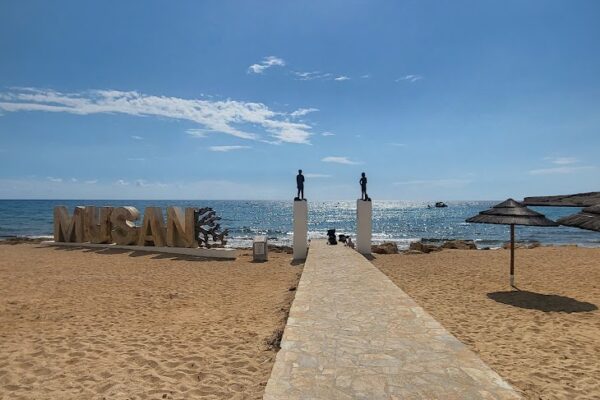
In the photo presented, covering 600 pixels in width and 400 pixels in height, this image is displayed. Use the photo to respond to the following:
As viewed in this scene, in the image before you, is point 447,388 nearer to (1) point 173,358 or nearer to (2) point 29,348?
(1) point 173,358

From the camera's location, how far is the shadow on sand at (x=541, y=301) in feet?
29.0

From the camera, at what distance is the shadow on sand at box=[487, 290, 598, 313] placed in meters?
8.83

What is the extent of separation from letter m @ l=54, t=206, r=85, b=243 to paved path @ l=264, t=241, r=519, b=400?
16.6 meters

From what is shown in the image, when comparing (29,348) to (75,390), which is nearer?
(75,390)

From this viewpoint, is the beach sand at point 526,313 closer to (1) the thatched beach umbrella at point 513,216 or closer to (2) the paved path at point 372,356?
(2) the paved path at point 372,356

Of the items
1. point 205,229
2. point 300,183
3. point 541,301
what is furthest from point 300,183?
point 541,301

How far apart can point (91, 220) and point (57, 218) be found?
8.50 feet

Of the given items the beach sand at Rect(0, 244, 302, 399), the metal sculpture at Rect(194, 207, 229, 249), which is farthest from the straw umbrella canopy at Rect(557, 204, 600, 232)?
the metal sculpture at Rect(194, 207, 229, 249)

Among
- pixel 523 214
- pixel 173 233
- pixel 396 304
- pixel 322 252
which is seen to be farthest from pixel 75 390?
pixel 173 233

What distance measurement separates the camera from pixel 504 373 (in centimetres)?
533

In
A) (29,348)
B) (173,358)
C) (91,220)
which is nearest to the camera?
(173,358)

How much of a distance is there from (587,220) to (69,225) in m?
22.4

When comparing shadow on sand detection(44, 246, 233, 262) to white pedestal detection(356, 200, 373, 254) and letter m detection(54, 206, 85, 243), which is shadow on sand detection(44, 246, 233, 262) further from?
white pedestal detection(356, 200, 373, 254)

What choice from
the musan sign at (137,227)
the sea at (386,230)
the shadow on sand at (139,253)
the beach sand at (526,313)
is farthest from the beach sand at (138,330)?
the sea at (386,230)
